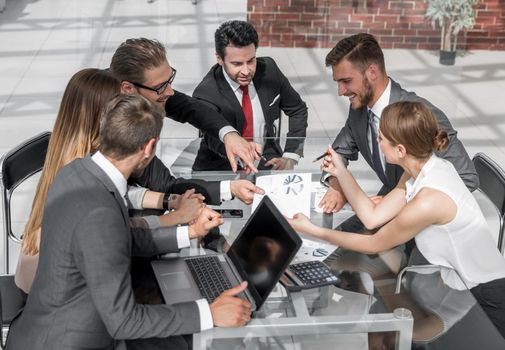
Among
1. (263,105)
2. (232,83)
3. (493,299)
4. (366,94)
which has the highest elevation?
(366,94)

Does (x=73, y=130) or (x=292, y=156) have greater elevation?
(x=73, y=130)

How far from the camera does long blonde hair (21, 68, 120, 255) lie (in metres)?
2.60

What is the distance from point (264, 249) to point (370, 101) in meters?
1.09

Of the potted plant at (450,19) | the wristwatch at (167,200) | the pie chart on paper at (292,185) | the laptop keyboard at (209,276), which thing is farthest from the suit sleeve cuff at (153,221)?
the potted plant at (450,19)

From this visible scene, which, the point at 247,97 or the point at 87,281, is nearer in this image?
the point at 87,281

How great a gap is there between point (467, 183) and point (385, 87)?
51 cm

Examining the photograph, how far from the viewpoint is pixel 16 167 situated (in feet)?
11.0

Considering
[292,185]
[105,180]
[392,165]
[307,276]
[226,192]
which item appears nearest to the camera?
[105,180]

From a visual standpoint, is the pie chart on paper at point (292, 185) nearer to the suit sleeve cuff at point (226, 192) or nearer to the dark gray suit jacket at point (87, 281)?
the suit sleeve cuff at point (226, 192)

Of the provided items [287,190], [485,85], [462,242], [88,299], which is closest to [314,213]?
[287,190]

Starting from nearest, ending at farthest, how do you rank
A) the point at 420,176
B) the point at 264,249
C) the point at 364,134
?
1. the point at 264,249
2. the point at 420,176
3. the point at 364,134

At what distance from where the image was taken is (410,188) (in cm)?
283

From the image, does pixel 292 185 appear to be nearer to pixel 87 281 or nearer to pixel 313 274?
pixel 313 274

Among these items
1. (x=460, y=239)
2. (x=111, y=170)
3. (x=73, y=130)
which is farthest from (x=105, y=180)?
(x=460, y=239)
